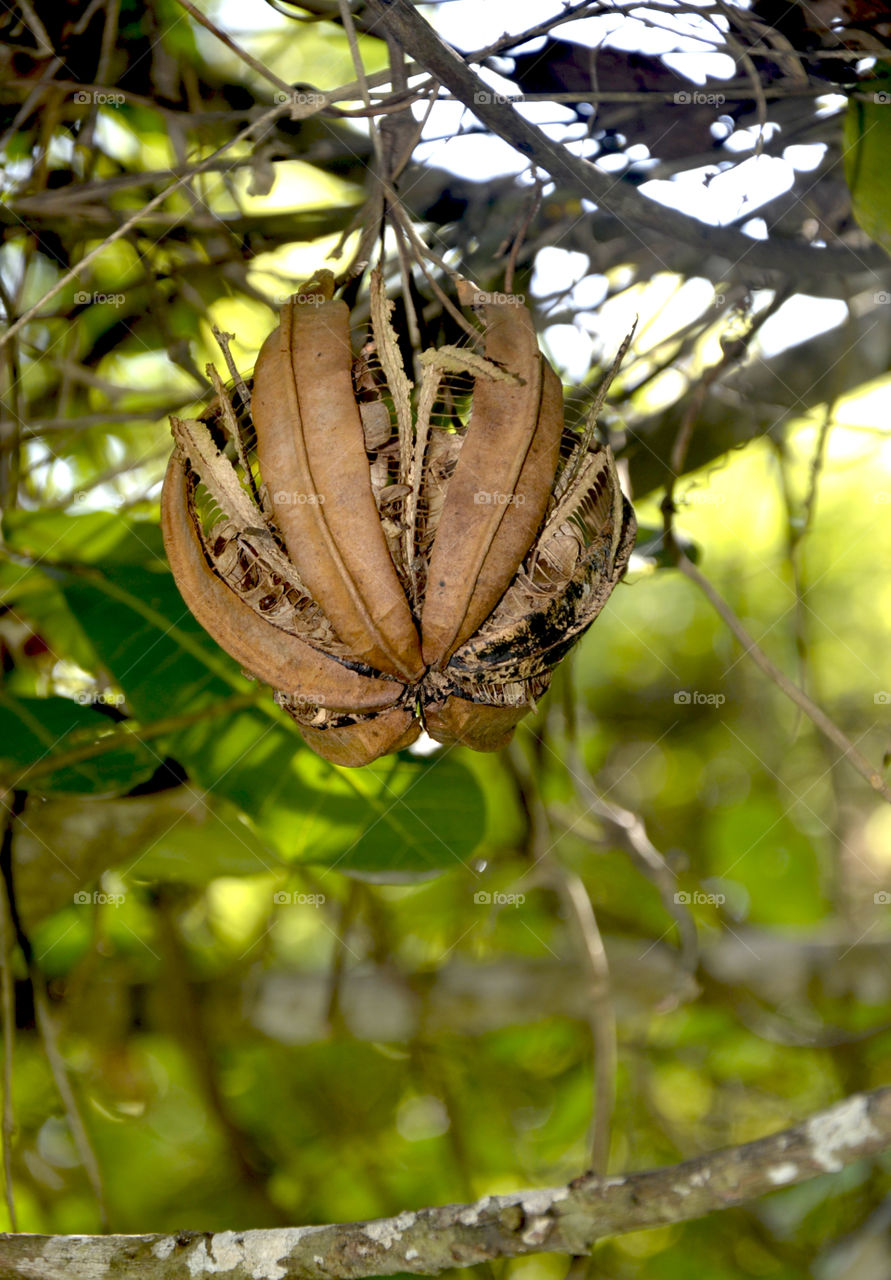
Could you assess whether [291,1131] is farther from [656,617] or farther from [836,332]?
[836,332]

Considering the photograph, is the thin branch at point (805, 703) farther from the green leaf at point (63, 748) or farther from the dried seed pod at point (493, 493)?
the green leaf at point (63, 748)

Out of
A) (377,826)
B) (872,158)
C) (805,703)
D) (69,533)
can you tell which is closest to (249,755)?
(377,826)

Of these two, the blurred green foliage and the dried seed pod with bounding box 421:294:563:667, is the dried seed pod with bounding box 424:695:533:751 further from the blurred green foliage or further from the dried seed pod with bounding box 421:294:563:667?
the blurred green foliage

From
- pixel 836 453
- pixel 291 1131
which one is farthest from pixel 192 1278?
pixel 836 453

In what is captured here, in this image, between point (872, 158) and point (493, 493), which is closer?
point (493, 493)

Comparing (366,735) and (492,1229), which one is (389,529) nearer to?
(366,735)

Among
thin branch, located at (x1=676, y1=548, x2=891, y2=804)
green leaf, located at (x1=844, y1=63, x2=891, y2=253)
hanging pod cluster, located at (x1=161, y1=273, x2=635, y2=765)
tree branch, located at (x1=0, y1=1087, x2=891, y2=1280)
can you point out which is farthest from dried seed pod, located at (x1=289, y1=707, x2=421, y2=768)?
green leaf, located at (x1=844, y1=63, x2=891, y2=253)

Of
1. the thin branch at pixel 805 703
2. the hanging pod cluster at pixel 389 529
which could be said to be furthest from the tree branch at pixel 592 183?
the thin branch at pixel 805 703

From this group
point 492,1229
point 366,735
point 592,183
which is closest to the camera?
point 492,1229
